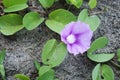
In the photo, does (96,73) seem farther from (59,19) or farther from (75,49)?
(59,19)

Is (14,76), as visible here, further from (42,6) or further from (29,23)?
(42,6)

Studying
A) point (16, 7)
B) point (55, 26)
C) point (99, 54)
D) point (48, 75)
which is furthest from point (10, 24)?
point (99, 54)

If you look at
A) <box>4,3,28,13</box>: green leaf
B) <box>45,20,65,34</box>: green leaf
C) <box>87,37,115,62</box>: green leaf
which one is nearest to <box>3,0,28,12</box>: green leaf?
<box>4,3,28,13</box>: green leaf

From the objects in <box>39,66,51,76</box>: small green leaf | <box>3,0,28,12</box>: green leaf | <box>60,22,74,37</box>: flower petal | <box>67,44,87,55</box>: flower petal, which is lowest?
<box>39,66,51,76</box>: small green leaf

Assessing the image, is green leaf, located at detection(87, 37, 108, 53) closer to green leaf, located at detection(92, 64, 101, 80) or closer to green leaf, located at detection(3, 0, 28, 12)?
green leaf, located at detection(92, 64, 101, 80)

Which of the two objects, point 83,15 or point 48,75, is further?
point 83,15

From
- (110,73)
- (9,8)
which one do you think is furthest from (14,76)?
(110,73)
